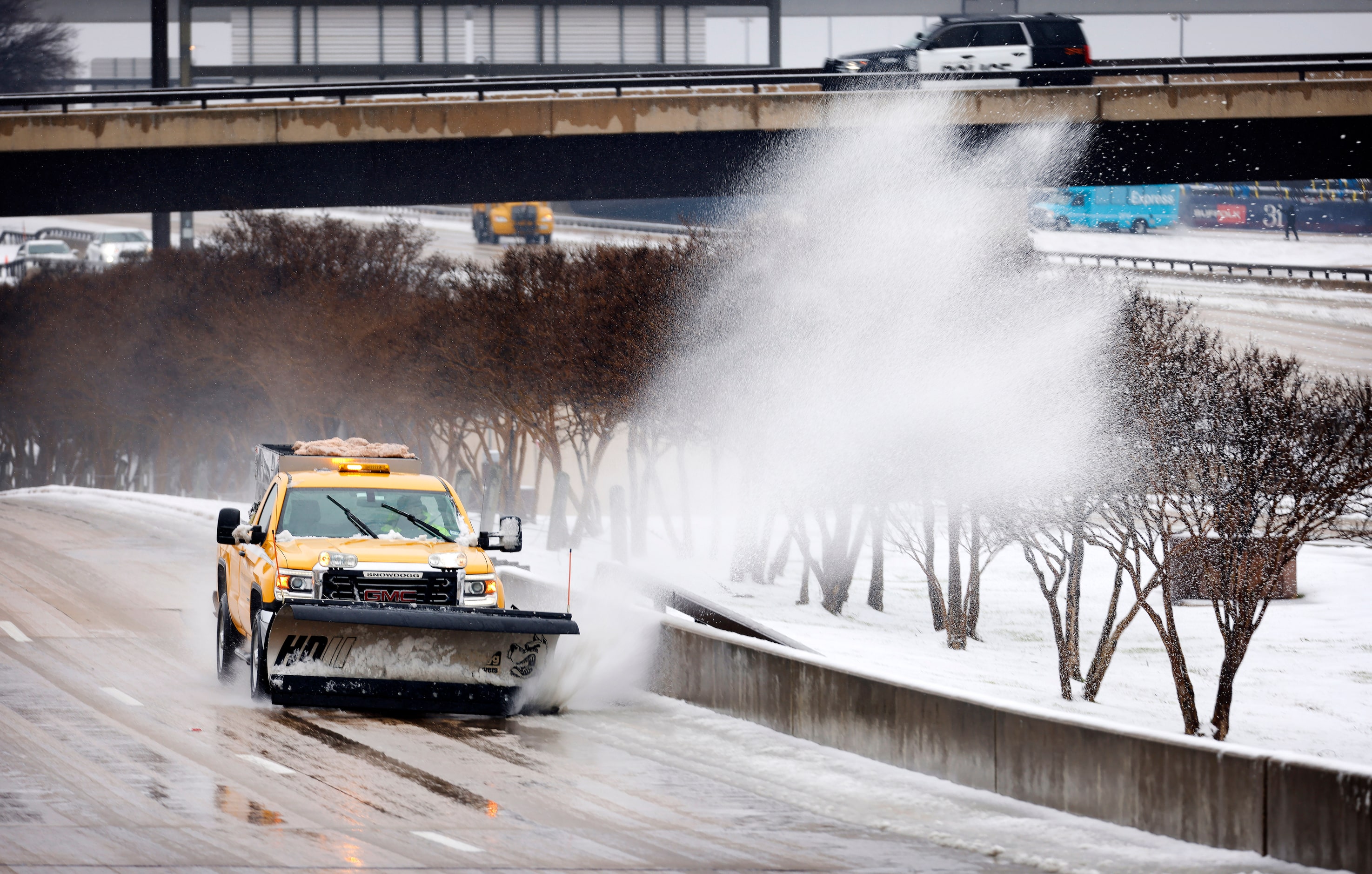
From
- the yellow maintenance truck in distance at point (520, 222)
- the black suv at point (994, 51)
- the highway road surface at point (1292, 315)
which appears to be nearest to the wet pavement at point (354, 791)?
the black suv at point (994, 51)

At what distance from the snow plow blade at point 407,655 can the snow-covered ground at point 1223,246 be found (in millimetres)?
46479

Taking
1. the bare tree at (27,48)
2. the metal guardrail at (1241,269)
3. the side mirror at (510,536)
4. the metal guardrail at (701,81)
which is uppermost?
the bare tree at (27,48)

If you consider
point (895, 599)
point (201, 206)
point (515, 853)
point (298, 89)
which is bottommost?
point (895, 599)

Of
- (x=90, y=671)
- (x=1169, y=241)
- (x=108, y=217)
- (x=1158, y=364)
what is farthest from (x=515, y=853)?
(x=108, y=217)

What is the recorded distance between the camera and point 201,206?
32844 mm

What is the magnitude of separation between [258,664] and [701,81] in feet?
68.5

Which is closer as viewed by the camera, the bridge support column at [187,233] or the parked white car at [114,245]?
the bridge support column at [187,233]

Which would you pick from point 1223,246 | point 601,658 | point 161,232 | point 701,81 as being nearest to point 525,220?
point 161,232

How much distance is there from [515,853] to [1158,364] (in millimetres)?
17155

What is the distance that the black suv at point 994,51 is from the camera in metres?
31.9

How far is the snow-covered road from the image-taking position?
27.1 ft

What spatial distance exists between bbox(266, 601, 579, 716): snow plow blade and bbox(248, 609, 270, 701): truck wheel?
15 cm

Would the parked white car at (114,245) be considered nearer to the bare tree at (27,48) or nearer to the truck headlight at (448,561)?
the bare tree at (27,48)

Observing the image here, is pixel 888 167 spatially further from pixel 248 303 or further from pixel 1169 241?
pixel 1169 241
